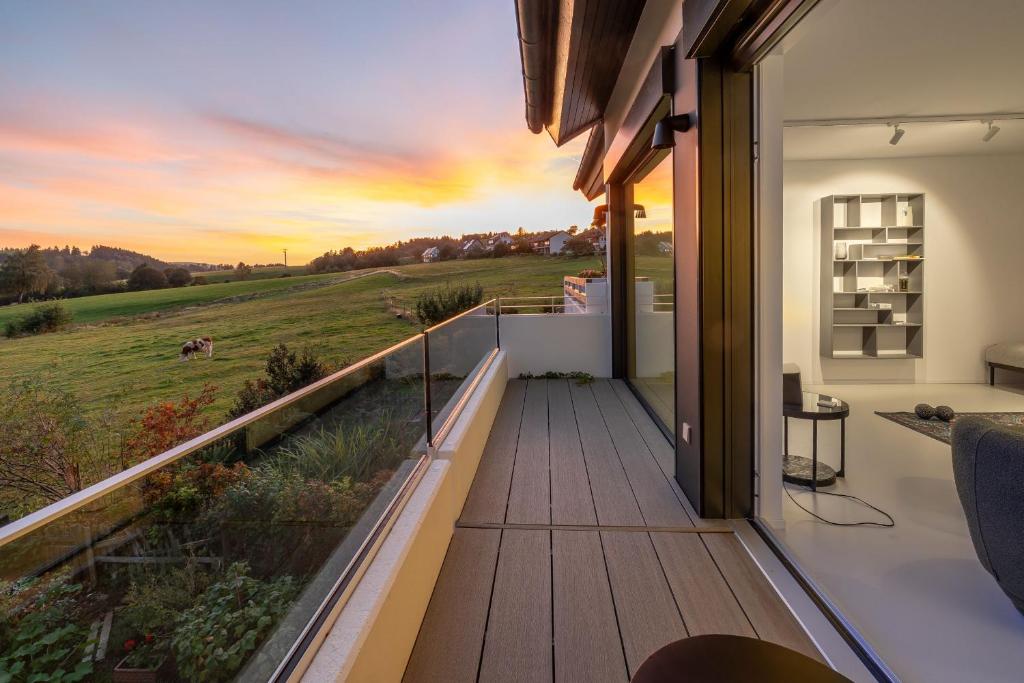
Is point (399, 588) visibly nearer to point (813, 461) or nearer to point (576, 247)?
point (813, 461)

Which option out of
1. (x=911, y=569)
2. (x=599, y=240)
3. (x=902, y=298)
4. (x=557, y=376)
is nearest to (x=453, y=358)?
(x=911, y=569)

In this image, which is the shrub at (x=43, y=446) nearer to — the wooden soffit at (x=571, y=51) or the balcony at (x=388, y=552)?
the balcony at (x=388, y=552)

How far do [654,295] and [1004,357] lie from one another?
412 centimetres

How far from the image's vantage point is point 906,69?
3.36 meters

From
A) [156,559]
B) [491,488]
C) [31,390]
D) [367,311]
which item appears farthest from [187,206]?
[156,559]

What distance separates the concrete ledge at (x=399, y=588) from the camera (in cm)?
115

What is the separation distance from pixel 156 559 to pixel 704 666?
0.90 meters

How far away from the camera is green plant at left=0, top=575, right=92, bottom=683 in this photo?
0.65 m

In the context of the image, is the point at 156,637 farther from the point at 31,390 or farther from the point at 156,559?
the point at 31,390

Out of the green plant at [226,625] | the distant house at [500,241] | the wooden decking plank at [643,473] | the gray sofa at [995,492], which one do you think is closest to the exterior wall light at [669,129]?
the gray sofa at [995,492]

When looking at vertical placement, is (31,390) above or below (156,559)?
below

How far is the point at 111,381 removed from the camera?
529 inches

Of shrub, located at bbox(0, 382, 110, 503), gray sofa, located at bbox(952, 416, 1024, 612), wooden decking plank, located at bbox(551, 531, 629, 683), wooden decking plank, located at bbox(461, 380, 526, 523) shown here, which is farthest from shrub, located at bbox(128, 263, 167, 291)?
gray sofa, located at bbox(952, 416, 1024, 612)

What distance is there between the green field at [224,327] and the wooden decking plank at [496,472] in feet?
22.7
